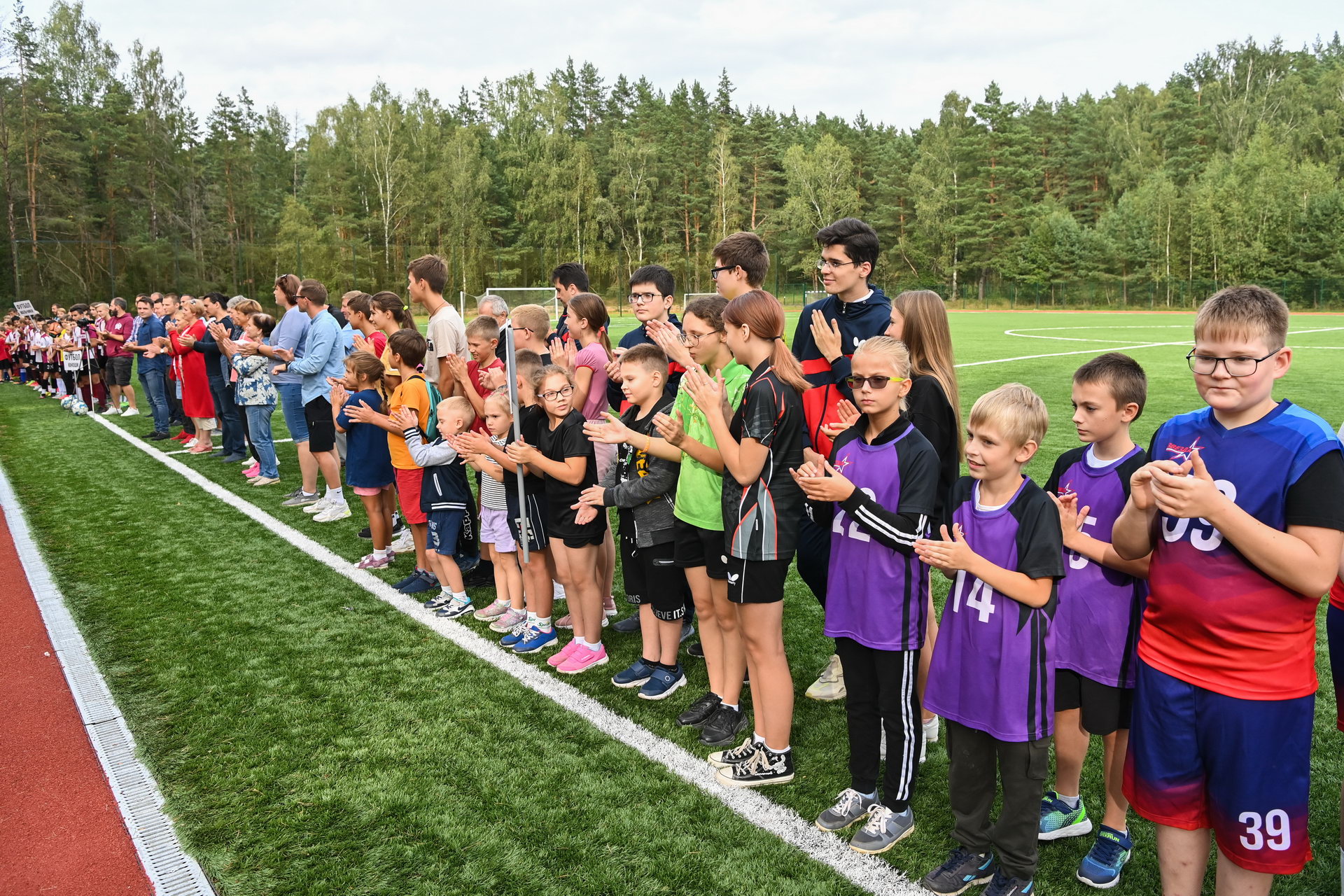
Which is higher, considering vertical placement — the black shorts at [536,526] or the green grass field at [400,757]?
the black shorts at [536,526]

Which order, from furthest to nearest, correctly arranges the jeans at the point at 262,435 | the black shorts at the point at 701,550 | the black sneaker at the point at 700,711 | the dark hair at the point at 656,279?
the jeans at the point at 262,435 → the dark hair at the point at 656,279 → the black sneaker at the point at 700,711 → the black shorts at the point at 701,550

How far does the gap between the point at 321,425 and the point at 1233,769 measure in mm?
7378

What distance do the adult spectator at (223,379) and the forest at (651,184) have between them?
28.5m

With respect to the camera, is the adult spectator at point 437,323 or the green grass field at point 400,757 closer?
the green grass field at point 400,757

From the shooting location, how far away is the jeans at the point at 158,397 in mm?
12234

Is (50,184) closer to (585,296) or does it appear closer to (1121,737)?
(585,296)

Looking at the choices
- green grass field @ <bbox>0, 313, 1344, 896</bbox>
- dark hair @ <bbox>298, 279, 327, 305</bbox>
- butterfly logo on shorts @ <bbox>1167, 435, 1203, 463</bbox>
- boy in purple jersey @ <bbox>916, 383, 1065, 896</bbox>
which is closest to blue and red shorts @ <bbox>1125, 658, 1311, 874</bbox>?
boy in purple jersey @ <bbox>916, 383, 1065, 896</bbox>

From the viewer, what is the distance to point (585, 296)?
528 cm

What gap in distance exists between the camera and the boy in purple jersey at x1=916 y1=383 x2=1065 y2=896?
8.38ft

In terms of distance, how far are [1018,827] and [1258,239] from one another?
59287 millimetres

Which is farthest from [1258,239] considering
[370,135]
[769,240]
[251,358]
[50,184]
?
[50,184]

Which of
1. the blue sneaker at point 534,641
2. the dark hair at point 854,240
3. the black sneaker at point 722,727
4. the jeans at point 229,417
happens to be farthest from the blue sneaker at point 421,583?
the jeans at point 229,417

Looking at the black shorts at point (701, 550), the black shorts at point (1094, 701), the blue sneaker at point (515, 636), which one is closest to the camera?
the black shorts at point (1094, 701)

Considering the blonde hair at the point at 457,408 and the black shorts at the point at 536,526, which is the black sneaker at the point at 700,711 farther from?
the blonde hair at the point at 457,408
